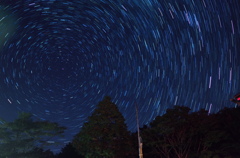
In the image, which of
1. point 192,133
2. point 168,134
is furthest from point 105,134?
point 192,133

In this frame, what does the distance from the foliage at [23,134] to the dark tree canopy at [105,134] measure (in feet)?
57.2

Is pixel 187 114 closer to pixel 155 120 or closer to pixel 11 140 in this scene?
pixel 155 120

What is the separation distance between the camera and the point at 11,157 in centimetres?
3847

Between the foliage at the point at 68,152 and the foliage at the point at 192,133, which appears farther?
the foliage at the point at 68,152

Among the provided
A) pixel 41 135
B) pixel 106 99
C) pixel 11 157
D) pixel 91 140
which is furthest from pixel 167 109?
pixel 11 157

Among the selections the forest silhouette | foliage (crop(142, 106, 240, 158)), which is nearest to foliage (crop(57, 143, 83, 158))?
the forest silhouette

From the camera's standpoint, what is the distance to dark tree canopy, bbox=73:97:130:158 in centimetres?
2459

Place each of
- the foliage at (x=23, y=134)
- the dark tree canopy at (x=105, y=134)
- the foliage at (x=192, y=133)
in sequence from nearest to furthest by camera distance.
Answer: the dark tree canopy at (x=105, y=134) → the foliage at (x=192, y=133) → the foliage at (x=23, y=134)

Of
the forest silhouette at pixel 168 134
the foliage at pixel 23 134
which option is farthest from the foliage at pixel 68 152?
the forest silhouette at pixel 168 134

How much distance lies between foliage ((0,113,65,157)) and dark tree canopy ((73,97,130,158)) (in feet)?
57.2

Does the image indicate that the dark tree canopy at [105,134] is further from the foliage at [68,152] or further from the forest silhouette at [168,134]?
the foliage at [68,152]

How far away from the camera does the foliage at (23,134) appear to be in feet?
128

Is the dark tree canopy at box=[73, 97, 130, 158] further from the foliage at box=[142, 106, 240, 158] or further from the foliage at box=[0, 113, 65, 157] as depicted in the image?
the foliage at box=[0, 113, 65, 157]

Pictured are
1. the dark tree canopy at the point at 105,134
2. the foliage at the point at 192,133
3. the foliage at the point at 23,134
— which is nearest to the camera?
the dark tree canopy at the point at 105,134
